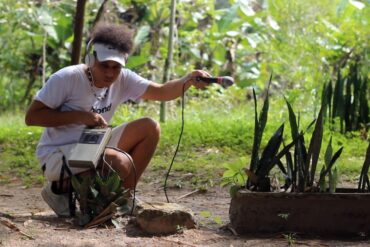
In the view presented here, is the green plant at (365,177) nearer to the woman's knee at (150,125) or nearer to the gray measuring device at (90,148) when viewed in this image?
the woman's knee at (150,125)

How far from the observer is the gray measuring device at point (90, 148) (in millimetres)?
3889

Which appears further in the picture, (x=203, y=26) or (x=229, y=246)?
(x=203, y=26)

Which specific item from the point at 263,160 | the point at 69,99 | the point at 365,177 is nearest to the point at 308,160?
the point at 263,160

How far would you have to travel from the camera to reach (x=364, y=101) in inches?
305

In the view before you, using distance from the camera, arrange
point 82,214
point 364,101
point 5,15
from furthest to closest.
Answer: point 5,15, point 364,101, point 82,214

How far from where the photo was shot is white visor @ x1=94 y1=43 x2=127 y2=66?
414 cm

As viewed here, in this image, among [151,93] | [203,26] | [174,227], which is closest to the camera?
[174,227]

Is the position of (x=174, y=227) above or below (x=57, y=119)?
below

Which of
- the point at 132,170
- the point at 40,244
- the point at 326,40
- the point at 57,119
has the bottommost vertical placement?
the point at 40,244

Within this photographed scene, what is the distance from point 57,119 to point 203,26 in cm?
934

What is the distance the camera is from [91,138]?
402 cm

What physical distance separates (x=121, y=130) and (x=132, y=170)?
0.88ft

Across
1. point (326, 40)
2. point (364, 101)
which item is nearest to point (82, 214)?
point (364, 101)

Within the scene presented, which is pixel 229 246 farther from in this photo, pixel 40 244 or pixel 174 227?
pixel 40 244
